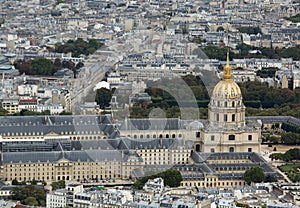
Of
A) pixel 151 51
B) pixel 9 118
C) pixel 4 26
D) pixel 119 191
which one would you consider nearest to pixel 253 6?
pixel 4 26

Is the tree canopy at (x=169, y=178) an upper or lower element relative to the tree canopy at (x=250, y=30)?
lower

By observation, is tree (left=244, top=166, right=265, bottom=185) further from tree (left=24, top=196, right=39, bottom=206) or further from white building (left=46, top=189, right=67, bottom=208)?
tree (left=24, top=196, right=39, bottom=206)

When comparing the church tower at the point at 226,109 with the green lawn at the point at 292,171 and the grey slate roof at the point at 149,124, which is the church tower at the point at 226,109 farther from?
the green lawn at the point at 292,171

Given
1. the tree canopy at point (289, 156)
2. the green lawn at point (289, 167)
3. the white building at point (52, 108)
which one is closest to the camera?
the green lawn at point (289, 167)

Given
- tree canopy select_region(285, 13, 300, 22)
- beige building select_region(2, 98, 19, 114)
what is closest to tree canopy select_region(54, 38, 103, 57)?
beige building select_region(2, 98, 19, 114)

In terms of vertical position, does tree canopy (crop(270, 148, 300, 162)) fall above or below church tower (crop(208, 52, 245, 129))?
below

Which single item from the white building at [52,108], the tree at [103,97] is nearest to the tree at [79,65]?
the tree at [103,97]

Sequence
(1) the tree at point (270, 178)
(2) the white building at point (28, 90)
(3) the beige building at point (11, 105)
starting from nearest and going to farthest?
(1) the tree at point (270, 178)
(3) the beige building at point (11, 105)
(2) the white building at point (28, 90)

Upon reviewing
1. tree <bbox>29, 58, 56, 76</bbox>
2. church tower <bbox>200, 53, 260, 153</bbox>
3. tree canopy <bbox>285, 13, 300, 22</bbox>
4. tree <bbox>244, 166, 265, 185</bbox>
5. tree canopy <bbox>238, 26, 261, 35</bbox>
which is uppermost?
tree canopy <bbox>285, 13, 300, 22</bbox>
